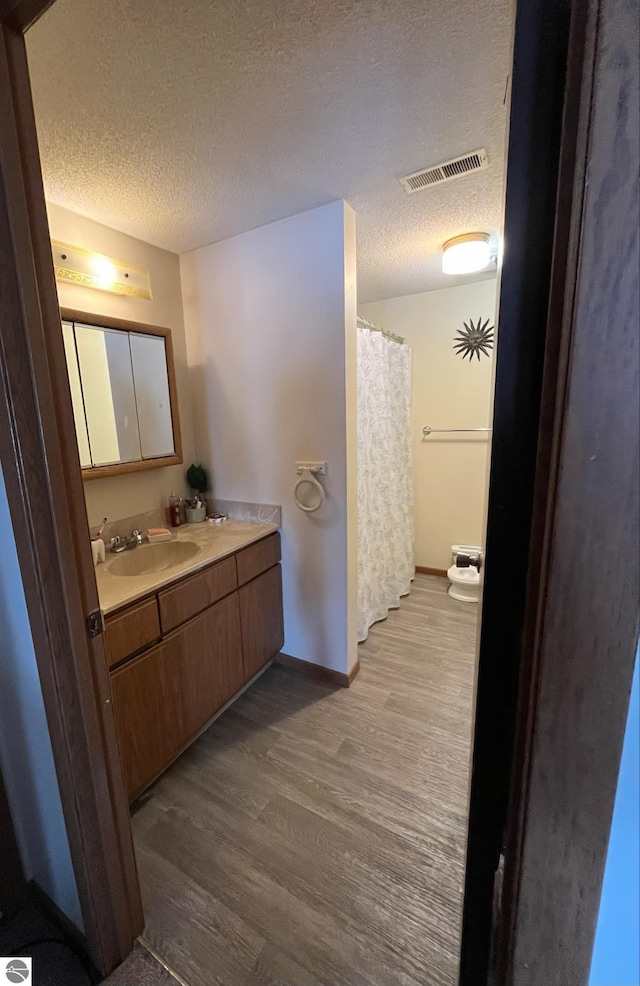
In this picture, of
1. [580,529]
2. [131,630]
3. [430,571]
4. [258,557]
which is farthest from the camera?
[430,571]

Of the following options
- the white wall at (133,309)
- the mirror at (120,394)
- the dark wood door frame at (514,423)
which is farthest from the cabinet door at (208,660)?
the dark wood door frame at (514,423)

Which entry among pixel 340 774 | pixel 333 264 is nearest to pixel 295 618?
pixel 340 774

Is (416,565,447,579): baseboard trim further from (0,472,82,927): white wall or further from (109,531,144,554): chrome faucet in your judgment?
(0,472,82,927): white wall

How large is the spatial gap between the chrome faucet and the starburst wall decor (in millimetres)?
2815

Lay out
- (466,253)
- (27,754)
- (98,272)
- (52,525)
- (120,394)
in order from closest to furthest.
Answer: (52,525), (27,754), (98,272), (120,394), (466,253)

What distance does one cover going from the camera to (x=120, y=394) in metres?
1.89

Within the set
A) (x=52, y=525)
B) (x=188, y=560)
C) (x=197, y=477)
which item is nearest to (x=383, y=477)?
(x=197, y=477)

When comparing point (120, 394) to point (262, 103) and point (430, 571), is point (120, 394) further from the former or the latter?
point (430, 571)

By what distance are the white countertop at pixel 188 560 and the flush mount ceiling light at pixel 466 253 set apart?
1.80m

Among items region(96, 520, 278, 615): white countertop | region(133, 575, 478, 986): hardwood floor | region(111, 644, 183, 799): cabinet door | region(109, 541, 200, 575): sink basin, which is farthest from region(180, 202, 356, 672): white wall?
region(111, 644, 183, 799): cabinet door

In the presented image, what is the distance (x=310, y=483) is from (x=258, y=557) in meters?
0.47

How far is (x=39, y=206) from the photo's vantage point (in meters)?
0.80

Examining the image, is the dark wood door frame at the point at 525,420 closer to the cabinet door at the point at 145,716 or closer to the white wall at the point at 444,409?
the cabinet door at the point at 145,716

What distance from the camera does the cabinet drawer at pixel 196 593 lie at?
1482mm
